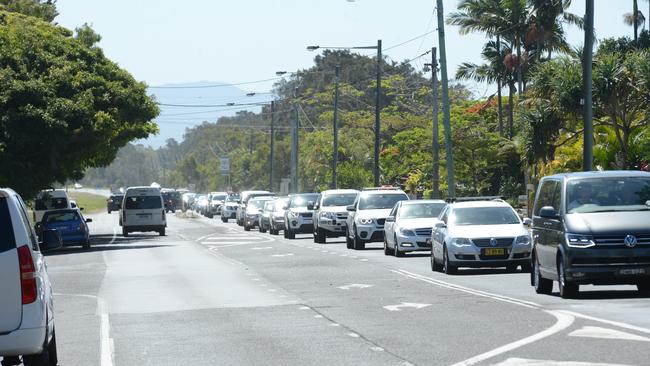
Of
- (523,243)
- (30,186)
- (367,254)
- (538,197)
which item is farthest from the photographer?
(30,186)

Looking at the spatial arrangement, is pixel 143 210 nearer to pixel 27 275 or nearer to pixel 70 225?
pixel 70 225

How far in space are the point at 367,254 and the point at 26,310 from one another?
2777cm

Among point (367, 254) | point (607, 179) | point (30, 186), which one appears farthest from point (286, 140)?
point (607, 179)

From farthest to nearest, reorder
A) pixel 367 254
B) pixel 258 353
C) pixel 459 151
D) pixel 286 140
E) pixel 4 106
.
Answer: pixel 286 140 → pixel 459 151 → pixel 4 106 → pixel 367 254 → pixel 258 353

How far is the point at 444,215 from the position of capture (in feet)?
96.8

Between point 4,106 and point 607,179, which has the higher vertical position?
point 4,106

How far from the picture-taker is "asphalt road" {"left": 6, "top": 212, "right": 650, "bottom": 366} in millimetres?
14211

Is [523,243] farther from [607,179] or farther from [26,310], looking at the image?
[26,310]

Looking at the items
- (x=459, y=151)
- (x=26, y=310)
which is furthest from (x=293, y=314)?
(x=459, y=151)

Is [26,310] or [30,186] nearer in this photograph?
[26,310]

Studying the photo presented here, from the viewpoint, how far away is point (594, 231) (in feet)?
66.2

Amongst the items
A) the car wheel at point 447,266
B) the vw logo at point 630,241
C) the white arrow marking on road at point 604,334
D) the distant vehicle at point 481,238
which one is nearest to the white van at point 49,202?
the distant vehicle at point 481,238

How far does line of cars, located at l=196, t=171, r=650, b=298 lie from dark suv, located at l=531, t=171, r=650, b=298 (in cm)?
1

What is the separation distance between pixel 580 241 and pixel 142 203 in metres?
44.3
